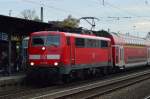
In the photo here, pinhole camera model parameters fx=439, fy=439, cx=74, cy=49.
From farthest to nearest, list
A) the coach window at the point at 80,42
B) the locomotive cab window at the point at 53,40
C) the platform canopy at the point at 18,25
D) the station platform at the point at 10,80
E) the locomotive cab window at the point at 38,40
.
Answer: the coach window at the point at 80,42 → the platform canopy at the point at 18,25 → the locomotive cab window at the point at 38,40 → the locomotive cab window at the point at 53,40 → the station platform at the point at 10,80

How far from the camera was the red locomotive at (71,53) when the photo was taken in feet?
79.3

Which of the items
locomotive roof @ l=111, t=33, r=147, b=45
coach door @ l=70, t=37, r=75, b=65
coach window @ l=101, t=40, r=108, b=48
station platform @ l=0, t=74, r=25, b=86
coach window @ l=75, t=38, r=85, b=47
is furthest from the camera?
locomotive roof @ l=111, t=33, r=147, b=45

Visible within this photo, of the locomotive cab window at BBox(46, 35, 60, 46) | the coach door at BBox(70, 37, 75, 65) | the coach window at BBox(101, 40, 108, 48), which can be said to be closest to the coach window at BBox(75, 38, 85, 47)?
the coach door at BBox(70, 37, 75, 65)

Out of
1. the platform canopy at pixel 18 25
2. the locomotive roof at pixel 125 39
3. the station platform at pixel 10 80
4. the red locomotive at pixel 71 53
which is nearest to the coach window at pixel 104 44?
the red locomotive at pixel 71 53

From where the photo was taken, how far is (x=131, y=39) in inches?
1647

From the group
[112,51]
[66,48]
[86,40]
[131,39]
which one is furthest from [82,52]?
[131,39]

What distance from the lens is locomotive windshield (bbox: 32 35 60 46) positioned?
24469 millimetres

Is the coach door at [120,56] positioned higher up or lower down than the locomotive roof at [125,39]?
lower down

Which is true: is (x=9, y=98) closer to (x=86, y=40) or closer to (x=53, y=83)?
(x=53, y=83)

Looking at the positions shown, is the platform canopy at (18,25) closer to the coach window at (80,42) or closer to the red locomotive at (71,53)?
the red locomotive at (71,53)

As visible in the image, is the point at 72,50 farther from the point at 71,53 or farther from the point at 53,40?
the point at 53,40

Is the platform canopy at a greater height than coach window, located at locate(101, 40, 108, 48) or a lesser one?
greater

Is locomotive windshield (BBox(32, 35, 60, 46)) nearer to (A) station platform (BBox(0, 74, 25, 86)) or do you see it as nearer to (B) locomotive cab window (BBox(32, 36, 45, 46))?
(B) locomotive cab window (BBox(32, 36, 45, 46))

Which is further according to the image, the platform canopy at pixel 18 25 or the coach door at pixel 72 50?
the platform canopy at pixel 18 25
